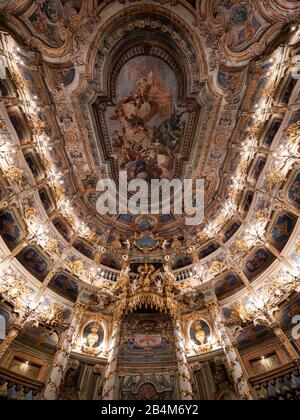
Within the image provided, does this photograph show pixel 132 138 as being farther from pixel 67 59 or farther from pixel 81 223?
pixel 81 223

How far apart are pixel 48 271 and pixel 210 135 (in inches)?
596

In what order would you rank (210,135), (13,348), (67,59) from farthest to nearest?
(210,135) < (67,59) < (13,348)

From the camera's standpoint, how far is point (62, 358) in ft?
35.4

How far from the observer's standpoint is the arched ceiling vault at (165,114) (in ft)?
37.6

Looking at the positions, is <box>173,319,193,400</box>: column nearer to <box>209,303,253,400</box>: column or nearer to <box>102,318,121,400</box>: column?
<box>209,303,253,400</box>: column

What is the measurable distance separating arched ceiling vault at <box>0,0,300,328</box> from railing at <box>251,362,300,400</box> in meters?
4.07

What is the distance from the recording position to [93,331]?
1312 cm

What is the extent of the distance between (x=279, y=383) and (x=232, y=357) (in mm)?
2090

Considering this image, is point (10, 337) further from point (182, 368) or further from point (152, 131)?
point (152, 131)

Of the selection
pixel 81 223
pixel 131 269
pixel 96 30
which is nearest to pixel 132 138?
pixel 96 30

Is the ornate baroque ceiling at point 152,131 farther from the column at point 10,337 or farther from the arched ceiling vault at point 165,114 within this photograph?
the column at point 10,337

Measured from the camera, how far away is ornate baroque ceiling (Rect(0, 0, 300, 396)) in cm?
1150

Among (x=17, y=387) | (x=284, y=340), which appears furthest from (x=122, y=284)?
(x=284, y=340)

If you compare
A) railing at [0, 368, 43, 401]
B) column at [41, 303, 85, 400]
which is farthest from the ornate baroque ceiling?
railing at [0, 368, 43, 401]
